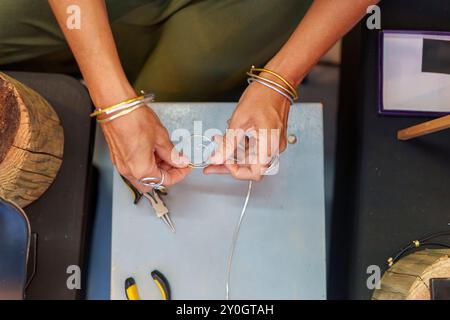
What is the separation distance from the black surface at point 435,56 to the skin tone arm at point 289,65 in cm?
19

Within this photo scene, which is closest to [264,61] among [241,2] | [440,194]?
[241,2]

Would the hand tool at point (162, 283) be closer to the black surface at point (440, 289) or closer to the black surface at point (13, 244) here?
the black surface at point (13, 244)

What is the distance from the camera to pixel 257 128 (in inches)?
23.7

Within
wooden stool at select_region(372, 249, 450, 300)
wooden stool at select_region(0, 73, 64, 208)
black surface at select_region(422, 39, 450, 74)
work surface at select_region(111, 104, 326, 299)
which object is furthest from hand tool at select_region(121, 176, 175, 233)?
black surface at select_region(422, 39, 450, 74)

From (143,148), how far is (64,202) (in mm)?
211

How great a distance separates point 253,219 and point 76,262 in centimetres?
29

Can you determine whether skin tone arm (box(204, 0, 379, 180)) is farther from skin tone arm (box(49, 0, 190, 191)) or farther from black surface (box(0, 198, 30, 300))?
black surface (box(0, 198, 30, 300))

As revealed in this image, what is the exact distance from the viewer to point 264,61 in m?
0.81

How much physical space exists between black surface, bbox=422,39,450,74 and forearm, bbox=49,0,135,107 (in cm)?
50

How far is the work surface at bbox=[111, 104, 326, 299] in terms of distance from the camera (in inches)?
27.4

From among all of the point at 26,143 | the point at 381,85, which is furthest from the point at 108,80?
the point at 381,85

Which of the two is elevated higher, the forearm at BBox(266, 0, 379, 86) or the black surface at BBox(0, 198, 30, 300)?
the forearm at BBox(266, 0, 379, 86)
